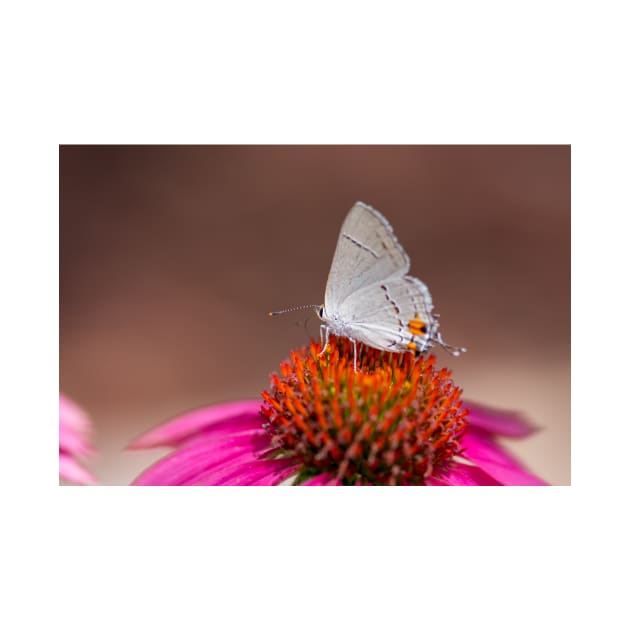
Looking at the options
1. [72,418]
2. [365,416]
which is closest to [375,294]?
[365,416]

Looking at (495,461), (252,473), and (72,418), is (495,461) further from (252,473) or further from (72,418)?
(72,418)

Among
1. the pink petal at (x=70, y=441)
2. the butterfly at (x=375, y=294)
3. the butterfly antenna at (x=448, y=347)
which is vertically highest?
the butterfly at (x=375, y=294)

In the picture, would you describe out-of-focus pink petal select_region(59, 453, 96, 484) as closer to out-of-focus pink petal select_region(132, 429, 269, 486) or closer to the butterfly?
out-of-focus pink petal select_region(132, 429, 269, 486)

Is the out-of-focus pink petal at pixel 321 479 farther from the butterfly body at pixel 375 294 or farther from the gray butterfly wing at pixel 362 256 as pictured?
the gray butterfly wing at pixel 362 256

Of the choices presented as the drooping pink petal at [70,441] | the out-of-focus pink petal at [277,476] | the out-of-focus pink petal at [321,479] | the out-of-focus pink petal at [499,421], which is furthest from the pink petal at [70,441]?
the out-of-focus pink petal at [499,421]
